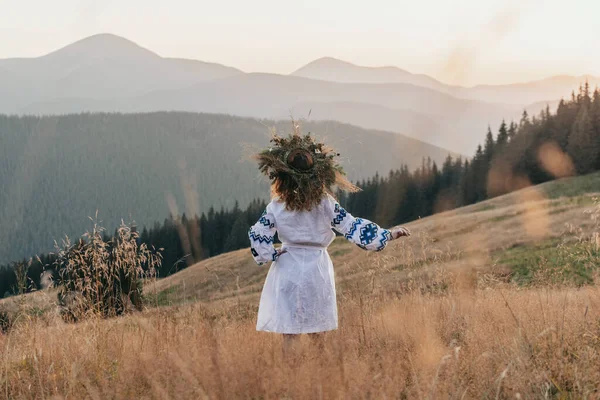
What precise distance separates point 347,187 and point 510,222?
33.8m

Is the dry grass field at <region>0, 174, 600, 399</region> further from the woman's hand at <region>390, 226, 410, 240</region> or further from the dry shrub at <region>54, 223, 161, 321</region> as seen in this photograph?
the woman's hand at <region>390, 226, 410, 240</region>

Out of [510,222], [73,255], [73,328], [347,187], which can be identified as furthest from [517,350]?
[510,222]

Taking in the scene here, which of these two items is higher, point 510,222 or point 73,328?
point 73,328

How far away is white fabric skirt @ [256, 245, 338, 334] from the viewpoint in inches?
220

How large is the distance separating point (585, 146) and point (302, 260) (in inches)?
2666

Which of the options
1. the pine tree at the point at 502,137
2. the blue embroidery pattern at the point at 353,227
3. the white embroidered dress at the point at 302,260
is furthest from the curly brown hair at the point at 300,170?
the pine tree at the point at 502,137

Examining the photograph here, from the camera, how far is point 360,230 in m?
5.87

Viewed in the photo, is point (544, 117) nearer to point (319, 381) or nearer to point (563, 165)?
point (563, 165)

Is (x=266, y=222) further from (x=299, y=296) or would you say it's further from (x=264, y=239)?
(x=299, y=296)

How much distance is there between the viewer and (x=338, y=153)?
6.09m

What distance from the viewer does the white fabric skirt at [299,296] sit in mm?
5590

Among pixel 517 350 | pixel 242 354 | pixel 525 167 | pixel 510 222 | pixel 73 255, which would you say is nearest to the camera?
pixel 517 350

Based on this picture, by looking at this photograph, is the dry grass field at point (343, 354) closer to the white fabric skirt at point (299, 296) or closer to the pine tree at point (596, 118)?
the white fabric skirt at point (299, 296)

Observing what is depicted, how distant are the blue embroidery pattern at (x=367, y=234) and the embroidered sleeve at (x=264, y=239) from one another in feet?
2.99
